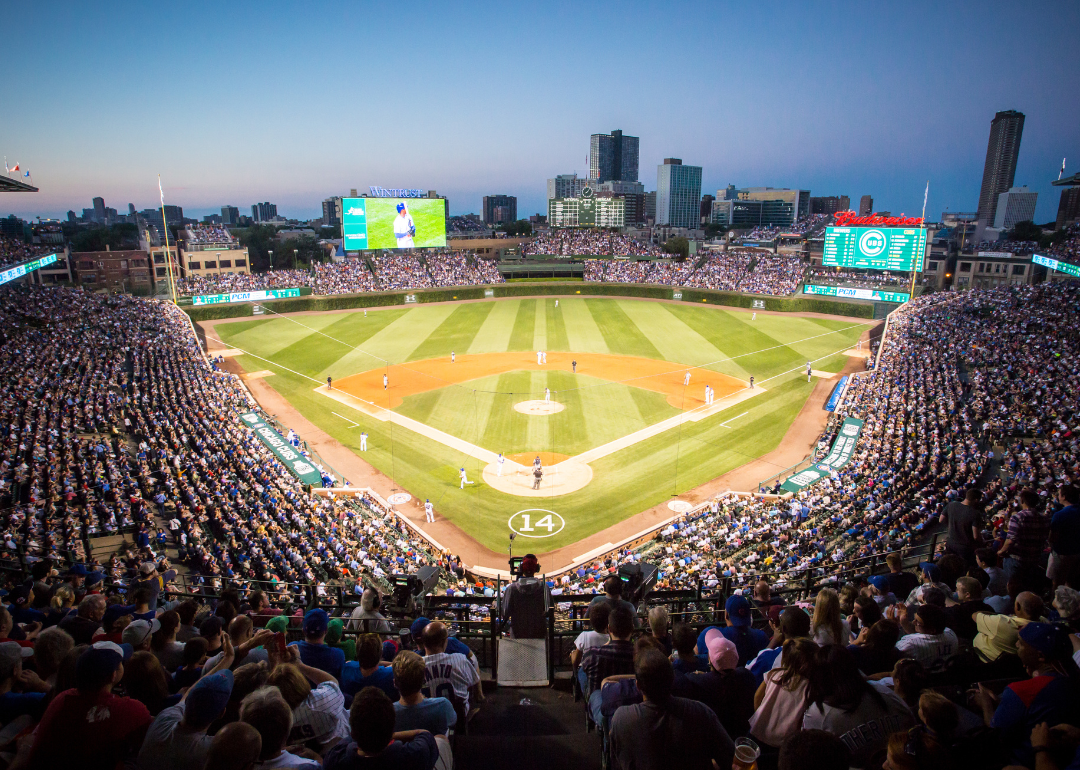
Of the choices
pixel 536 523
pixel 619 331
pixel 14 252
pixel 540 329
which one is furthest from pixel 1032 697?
pixel 14 252

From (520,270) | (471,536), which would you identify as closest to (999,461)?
(471,536)

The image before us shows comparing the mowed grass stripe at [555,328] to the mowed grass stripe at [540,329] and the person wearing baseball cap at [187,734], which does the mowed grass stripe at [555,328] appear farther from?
the person wearing baseball cap at [187,734]

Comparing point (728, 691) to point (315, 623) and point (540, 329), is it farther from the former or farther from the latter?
point (540, 329)

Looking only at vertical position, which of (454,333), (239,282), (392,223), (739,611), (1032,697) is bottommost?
(454,333)

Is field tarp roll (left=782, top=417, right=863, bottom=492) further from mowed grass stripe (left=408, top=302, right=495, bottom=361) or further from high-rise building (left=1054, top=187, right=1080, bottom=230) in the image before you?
high-rise building (left=1054, top=187, right=1080, bottom=230)

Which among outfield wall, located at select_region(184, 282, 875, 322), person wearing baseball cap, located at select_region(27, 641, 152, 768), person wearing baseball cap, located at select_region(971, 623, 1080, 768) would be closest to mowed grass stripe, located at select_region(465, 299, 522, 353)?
outfield wall, located at select_region(184, 282, 875, 322)

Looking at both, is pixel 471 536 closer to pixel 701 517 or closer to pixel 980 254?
pixel 701 517

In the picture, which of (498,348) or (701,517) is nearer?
(701,517)
